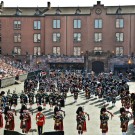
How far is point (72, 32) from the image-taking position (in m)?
80.8

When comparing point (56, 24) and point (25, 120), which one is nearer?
point (25, 120)

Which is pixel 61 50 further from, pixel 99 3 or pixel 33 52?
pixel 99 3

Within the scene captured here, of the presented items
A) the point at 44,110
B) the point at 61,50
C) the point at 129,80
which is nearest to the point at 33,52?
the point at 61,50

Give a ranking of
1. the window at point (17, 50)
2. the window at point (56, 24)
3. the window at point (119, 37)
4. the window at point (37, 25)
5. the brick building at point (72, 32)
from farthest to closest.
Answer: the window at point (17, 50) → the window at point (37, 25) → the window at point (56, 24) → the window at point (119, 37) → the brick building at point (72, 32)

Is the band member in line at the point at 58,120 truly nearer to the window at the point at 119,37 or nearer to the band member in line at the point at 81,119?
the band member in line at the point at 81,119

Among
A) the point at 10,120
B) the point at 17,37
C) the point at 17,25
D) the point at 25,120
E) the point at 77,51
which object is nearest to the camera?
the point at 25,120

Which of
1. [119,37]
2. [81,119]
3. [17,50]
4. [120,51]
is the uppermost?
[119,37]

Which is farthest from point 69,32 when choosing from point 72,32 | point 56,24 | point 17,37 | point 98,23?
point 17,37

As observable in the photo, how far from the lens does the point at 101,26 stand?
79.9 metres

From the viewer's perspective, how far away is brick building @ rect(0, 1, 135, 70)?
79250 mm

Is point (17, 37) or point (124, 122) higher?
point (17, 37)

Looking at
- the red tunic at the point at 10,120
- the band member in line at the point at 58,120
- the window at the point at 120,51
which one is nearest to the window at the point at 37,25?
the window at the point at 120,51

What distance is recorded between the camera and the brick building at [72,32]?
7925 centimetres

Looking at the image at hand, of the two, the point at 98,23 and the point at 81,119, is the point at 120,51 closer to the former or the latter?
the point at 98,23
